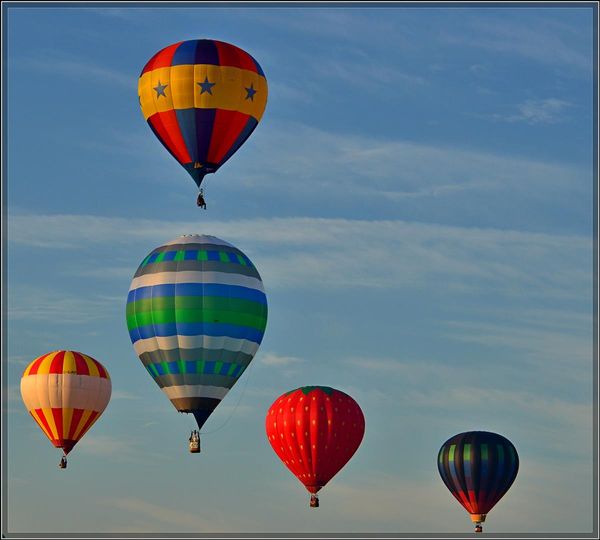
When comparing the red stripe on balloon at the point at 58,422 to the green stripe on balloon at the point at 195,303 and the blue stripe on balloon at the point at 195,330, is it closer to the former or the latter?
the blue stripe on balloon at the point at 195,330

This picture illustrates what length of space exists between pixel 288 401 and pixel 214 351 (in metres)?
7.71

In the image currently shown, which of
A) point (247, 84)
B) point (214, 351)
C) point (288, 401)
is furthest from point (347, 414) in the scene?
point (247, 84)

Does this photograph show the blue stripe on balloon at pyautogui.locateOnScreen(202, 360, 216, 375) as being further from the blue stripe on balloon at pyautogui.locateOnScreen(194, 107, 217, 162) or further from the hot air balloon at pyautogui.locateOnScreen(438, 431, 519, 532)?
the hot air balloon at pyautogui.locateOnScreen(438, 431, 519, 532)

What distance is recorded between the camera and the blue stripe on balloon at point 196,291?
64.7 meters

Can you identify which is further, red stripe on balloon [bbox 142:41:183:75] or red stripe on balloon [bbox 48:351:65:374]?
red stripe on balloon [bbox 48:351:65:374]

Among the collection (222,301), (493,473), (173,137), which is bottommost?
(493,473)

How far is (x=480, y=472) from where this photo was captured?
71875 millimetres

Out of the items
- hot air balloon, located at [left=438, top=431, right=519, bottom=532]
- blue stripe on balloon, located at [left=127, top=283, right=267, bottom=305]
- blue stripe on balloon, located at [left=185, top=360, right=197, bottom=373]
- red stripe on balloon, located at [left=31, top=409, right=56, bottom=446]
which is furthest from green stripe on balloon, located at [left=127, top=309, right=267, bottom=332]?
hot air balloon, located at [left=438, top=431, right=519, bottom=532]

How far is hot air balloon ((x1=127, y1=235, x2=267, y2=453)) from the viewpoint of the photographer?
64.6 metres

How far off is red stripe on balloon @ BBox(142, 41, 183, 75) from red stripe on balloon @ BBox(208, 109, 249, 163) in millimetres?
2369

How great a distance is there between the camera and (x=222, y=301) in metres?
64.8

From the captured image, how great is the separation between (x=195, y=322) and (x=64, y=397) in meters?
10.1

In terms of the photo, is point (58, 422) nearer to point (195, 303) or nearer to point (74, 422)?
point (74, 422)

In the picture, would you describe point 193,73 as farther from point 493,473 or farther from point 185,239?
point 493,473
